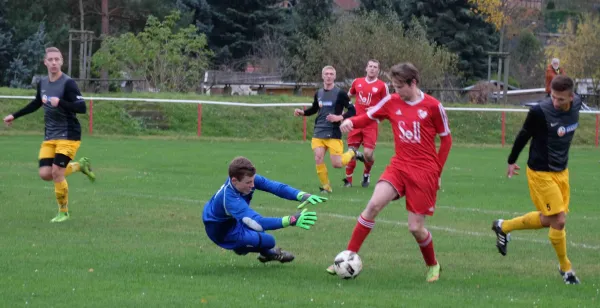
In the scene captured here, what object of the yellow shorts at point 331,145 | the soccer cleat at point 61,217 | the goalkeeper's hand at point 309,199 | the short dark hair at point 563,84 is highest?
the short dark hair at point 563,84

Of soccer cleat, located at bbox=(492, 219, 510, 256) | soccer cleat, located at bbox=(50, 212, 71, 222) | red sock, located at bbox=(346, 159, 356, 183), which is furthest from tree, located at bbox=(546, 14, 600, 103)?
soccer cleat, located at bbox=(492, 219, 510, 256)

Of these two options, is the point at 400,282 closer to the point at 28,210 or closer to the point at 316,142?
the point at 28,210

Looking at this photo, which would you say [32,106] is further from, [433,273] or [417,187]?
[433,273]

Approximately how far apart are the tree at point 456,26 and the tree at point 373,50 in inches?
340

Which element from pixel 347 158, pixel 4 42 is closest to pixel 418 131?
pixel 347 158

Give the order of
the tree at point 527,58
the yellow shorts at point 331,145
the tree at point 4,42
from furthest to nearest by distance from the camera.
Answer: the tree at point 527,58, the tree at point 4,42, the yellow shorts at point 331,145

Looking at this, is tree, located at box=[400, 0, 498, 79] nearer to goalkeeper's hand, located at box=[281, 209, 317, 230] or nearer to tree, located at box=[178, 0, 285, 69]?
tree, located at box=[178, 0, 285, 69]

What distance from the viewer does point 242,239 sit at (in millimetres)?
8836

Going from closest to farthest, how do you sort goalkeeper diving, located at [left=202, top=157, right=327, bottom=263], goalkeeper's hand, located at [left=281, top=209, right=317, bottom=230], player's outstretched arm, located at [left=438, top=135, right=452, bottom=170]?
goalkeeper's hand, located at [left=281, top=209, right=317, bottom=230], goalkeeper diving, located at [left=202, top=157, right=327, bottom=263], player's outstretched arm, located at [left=438, top=135, right=452, bottom=170]

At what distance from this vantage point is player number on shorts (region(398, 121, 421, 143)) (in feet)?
27.6

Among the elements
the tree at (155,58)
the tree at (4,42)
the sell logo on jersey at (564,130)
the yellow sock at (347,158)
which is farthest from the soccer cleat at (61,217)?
the tree at (4,42)

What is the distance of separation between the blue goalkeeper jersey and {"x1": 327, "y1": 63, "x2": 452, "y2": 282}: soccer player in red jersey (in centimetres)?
75

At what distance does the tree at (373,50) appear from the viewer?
45062 millimetres

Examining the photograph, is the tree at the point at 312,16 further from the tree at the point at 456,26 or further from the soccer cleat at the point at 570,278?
the soccer cleat at the point at 570,278
